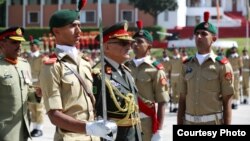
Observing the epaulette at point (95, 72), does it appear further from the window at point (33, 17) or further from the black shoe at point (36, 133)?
the window at point (33, 17)

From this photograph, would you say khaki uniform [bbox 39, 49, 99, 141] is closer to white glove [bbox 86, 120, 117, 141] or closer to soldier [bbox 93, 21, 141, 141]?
white glove [bbox 86, 120, 117, 141]

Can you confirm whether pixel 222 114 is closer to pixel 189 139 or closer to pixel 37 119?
pixel 189 139

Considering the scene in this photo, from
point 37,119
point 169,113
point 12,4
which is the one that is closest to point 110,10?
point 12,4

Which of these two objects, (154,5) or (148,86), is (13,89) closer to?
(148,86)

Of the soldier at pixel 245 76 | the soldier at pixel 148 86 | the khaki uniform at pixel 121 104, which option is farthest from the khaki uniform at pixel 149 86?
the soldier at pixel 245 76

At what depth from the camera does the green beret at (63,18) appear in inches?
181

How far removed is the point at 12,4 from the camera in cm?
6369

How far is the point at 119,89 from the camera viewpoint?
5219 mm

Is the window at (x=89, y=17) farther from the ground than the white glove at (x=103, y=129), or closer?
farther from the ground

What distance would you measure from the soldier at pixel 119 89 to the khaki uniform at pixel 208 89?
51.5 inches

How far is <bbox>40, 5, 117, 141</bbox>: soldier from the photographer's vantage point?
444 cm

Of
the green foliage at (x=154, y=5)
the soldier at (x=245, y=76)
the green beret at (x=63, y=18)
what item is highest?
the green foliage at (x=154, y=5)

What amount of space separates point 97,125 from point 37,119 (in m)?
8.27

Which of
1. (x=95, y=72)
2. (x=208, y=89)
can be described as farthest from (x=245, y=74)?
(x=95, y=72)
